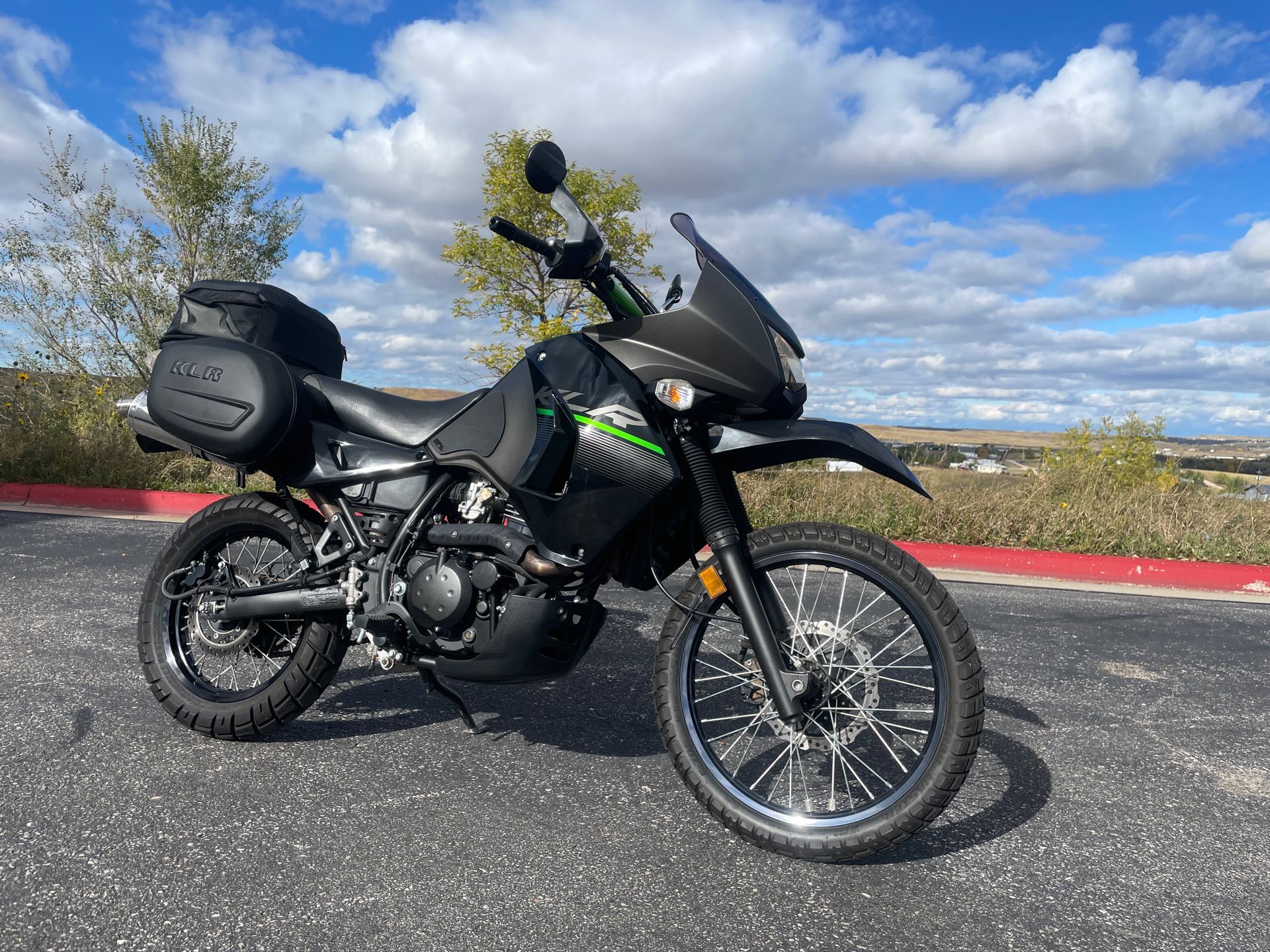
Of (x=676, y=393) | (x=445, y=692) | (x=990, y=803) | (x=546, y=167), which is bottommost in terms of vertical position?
(x=990, y=803)

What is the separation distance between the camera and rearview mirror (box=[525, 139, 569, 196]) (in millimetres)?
2535

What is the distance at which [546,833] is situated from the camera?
8.30 feet

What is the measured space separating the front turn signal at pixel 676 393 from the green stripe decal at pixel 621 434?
0.13 m

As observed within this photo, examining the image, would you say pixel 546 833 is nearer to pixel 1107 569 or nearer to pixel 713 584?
pixel 713 584

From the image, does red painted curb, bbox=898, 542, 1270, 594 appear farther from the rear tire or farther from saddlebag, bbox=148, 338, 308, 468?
saddlebag, bbox=148, 338, 308, 468

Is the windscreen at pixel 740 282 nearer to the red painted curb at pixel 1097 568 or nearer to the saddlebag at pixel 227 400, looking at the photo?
the saddlebag at pixel 227 400

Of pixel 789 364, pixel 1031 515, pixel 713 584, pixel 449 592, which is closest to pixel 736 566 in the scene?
pixel 713 584

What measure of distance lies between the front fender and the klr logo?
5.86 feet

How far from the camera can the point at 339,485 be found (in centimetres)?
306

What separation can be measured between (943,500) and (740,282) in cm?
681

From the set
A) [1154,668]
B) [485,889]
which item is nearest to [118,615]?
[485,889]

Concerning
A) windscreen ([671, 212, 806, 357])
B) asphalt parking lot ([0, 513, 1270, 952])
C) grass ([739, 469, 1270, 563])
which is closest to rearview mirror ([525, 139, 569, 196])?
windscreen ([671, 212, 806, 357])

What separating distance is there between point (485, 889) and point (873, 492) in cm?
749

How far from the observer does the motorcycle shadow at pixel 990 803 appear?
8.29 ft
